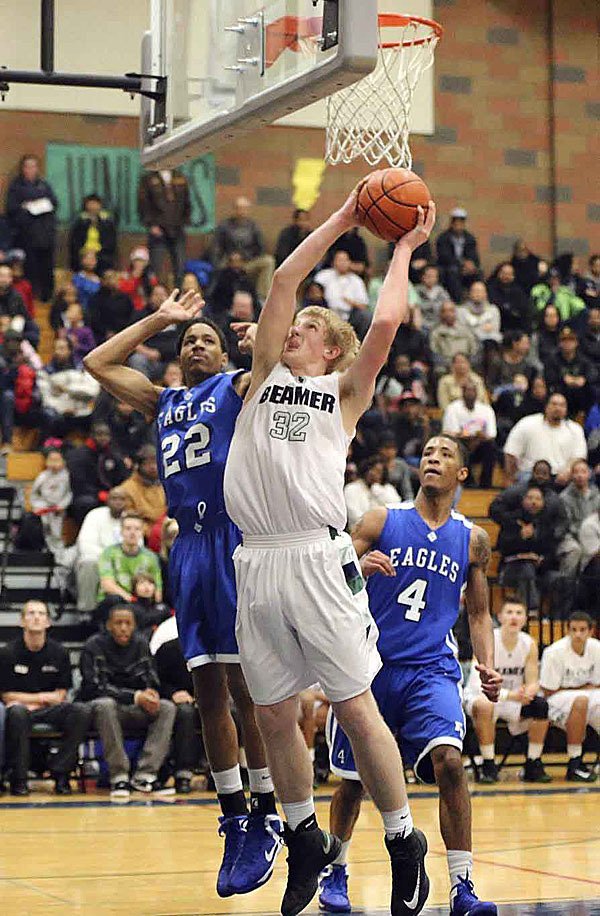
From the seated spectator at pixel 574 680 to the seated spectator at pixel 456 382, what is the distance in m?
5.17

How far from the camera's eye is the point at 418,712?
22.6 feet

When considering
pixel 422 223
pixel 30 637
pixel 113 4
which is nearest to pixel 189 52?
pixel 422 223

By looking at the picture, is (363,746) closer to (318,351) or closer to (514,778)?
(318,351)

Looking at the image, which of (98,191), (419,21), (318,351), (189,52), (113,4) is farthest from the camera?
(98,191)

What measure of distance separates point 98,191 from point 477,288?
5.49 m

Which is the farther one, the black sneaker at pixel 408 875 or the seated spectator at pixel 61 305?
the seated spectator at pixel 61 305

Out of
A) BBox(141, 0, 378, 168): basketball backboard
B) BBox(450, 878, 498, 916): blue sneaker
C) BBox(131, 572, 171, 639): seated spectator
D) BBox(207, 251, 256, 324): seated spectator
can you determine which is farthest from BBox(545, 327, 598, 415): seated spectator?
BBox(450, 878, 498, 916): blue sneaker

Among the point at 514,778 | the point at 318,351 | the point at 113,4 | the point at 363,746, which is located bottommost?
the point at 514,778

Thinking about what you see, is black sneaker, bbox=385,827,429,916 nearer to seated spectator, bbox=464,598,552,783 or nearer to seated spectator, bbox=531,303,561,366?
seated spectator, bbox=464,598,552,783

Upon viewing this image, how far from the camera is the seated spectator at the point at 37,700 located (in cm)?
1162

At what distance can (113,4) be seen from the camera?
14523 mm

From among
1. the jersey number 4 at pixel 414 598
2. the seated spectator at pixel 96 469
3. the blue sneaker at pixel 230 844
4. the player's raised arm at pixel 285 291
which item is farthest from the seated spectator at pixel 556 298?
the player's raised arm at pixel 285 291

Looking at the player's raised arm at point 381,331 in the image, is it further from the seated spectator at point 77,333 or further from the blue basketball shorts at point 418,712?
the seated spectator at point 77,333

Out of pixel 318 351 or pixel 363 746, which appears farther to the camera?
pixel 318 351
